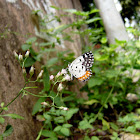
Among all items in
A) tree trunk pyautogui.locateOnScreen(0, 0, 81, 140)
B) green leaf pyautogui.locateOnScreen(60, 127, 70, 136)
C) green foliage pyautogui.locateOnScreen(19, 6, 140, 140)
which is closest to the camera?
green leaf pyautogui.locateOnScreen(60, 127, 70, 136)

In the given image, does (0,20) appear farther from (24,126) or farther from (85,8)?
(85,8)

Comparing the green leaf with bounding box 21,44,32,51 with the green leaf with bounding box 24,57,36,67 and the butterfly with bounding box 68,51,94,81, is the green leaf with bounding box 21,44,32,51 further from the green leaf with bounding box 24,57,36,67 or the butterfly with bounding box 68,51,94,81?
the butterfly with bounding box 68,51,94,81

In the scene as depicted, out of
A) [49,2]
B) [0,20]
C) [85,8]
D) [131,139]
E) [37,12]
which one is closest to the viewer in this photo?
[0,20]

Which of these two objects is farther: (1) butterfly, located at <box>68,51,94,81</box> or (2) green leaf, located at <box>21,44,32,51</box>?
(2) green leaf, located at <box>21,44,32,51</box>

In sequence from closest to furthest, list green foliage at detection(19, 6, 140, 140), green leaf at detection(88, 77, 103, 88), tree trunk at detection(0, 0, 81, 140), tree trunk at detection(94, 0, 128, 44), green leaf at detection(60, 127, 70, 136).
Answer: green leaf at detection(60, 127, 70, 136) → tree trunk at detection(0, 0, 81, 140) → green foliage at detection(19, 6, 140, 140) → green leaf at detection(88, 77, 103, 88) → tree trunk at detection(94, 0, 128, 44)

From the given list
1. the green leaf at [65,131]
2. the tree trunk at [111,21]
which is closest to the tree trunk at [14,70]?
the green leaf at [65,131]

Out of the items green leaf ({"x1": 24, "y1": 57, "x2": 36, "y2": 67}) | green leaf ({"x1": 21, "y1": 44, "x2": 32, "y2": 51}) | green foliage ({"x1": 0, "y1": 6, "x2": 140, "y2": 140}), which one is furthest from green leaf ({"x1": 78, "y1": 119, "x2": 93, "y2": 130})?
green leaf ({"x1": 21, "y1": 44, "x2": 32, "y2": 51})

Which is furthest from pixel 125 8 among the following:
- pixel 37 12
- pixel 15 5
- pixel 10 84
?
pixel 10 84

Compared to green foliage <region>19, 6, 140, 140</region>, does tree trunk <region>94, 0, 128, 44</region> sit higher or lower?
higher

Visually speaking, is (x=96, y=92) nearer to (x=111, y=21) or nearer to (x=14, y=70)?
(x=14, y=70)

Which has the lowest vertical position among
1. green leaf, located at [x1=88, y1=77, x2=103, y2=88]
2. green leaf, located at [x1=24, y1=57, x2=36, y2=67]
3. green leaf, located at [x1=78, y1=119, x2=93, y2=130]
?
green leaf, located at [x1=78, y1=119, x2=93, y2=130]
